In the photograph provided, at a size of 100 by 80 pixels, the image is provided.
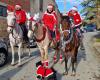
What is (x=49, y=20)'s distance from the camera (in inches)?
521

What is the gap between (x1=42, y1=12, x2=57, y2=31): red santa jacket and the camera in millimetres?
13086

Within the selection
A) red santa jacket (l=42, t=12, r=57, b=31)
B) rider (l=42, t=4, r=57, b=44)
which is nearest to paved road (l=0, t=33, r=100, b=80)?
rider (l=42, t=4, r=57, b=44)

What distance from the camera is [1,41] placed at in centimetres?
1357

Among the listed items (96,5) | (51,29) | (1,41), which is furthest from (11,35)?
(96,5)

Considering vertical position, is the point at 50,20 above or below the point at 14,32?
above

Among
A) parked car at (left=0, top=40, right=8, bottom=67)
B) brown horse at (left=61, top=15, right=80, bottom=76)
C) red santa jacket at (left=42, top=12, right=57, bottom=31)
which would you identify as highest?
red santa jacket at (left=42, top=12, right=57, bottom=31)

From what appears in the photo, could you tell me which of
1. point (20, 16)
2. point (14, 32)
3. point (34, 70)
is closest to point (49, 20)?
point (14, 32)

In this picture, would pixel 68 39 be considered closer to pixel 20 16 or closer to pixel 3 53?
pixel 3 53

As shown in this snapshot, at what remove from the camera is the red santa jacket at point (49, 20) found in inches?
515

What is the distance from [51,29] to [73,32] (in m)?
1.70

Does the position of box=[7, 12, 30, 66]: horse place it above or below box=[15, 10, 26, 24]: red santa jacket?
below

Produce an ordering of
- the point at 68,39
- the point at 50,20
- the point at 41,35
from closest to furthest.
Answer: the point at 68,39 < the point at 41,35 < the point at 50,20

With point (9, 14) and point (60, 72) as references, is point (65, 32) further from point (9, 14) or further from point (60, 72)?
point (9, 14)

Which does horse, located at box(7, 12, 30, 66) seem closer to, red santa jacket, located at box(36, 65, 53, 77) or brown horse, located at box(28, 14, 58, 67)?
brown horse, located at box(28, 14, 58, 67)
